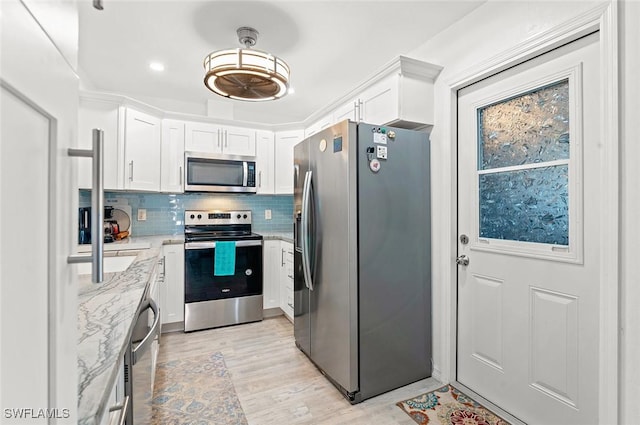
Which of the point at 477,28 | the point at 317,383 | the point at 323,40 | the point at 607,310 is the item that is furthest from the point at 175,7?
the point at 607,310

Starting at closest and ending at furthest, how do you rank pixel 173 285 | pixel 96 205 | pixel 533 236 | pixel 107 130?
pixel 96 205 < pixel 533 236 < pixel 107 130 < pixel 173 285

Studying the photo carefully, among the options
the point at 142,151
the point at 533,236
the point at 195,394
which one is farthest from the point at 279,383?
the point at 142,151

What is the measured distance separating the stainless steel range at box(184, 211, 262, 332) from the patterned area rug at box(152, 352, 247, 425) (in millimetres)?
682

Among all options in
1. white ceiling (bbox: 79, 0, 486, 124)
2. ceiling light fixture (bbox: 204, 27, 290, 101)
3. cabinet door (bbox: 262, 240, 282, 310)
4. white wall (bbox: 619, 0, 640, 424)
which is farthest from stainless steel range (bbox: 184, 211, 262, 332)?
white wall (bbox: 619, 0, 640, 424)

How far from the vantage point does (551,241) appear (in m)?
1.70

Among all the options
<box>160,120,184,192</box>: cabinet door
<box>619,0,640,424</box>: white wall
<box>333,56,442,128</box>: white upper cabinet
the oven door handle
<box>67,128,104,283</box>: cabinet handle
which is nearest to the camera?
<box>67,128,104,283</box>: cabinet handle

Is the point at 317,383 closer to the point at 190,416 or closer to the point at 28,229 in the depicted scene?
the point at 190,416

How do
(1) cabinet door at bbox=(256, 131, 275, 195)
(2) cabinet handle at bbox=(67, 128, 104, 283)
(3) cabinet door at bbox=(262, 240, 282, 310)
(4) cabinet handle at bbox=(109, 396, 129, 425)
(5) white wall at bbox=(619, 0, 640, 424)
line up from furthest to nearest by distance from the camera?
1. (1) cabinet door at bbox=(256, 131, 275, 195)
2. (3) cabinet door at bbox=(262, 240, 282, 310)
3. (5) white wall at bbox=(619, 0, 640, 424)
4. (4) cabinet handle at bbox=(109, 396, 129, 425)
5. (2) cabinet handle at bbox=(67, 128, 104, 283)

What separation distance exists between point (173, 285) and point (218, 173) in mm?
1260

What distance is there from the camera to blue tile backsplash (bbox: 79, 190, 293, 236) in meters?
3.51

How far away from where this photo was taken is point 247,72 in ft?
6.41

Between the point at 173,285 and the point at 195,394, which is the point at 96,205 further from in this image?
the point at 173,285

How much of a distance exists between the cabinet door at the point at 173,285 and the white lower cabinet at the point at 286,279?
1.04 m

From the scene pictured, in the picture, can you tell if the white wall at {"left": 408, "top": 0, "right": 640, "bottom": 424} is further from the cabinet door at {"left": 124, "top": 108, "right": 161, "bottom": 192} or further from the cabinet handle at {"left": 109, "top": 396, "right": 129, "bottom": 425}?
the cabinet door at {"left": 124, "top": 108, "right": 161, "bottom": 192}
